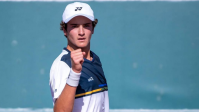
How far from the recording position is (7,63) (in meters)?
4.50

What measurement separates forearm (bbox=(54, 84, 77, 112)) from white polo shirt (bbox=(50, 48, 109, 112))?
6 cm

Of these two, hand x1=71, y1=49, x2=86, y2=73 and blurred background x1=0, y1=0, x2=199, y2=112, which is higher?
blurred background x1=0, y1=0, x2=199, y2=112

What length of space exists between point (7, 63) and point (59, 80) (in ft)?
10.1

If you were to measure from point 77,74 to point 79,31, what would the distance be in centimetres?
36

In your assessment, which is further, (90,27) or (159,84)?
(159,84)

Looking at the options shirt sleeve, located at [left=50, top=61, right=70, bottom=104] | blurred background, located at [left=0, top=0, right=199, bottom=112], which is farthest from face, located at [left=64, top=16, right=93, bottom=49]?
blurred background, located at [left=0, top=0, right=199, bottom=112]

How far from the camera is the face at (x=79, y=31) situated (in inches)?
72.8

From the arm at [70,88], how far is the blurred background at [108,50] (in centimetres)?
288

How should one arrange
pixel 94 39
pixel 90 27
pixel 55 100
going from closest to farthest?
1. pixel 55 100
2. pixel 90 27
3. pixel 94 39

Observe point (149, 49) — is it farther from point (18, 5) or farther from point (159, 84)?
point (18, 5)

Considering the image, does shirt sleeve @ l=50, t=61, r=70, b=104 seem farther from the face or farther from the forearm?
the face

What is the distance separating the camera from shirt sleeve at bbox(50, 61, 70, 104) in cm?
164

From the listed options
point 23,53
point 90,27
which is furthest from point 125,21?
→ point 90,27

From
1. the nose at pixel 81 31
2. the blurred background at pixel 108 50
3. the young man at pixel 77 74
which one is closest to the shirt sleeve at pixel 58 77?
the young man at pixel 77 74
